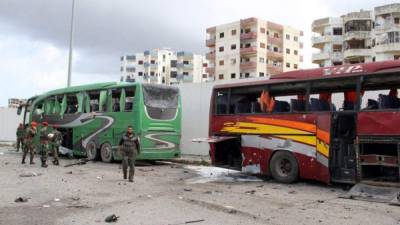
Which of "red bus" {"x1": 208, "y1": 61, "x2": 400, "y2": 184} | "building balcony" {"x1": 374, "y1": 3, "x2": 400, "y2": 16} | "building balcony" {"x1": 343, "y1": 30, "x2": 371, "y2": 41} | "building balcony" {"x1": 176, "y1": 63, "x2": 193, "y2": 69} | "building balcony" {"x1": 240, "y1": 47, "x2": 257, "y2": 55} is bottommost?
"red bus" {"x1": 208, "y1": 61, "x2": 400, "y2": 184}

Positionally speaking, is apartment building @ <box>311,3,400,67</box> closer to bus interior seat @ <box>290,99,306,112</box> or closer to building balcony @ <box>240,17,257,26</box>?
building balcony @ <box>240,17,257,26</box>

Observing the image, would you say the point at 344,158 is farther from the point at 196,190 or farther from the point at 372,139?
the point at 196,190

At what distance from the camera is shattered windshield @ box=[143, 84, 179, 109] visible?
18.7 metres

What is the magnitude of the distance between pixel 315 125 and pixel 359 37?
58.1 m

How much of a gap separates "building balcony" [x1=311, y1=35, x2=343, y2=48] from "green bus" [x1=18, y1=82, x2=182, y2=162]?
55012 millimetres

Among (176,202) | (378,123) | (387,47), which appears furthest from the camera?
(387,47)

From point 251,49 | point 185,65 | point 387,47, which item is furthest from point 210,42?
point 387,47

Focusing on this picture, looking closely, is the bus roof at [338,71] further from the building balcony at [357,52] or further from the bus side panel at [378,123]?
the building balcony at [357,52]

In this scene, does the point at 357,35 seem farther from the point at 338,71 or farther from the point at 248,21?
the point at 338,71

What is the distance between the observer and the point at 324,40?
235ft

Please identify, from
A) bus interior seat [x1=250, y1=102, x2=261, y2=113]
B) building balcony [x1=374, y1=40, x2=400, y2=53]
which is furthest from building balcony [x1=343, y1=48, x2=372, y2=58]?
bus interior seat [x1=250, y1=102, x2=261, y2=113]

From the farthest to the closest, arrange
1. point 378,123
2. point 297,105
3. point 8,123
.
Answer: point 8,123, point 297,105, point 378,123

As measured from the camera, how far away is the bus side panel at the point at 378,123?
35.4 ft

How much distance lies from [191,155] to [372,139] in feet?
43.6
